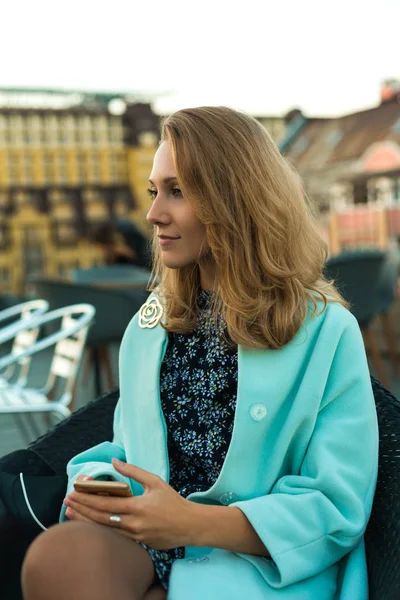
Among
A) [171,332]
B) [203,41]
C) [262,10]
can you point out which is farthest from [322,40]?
[171,332]

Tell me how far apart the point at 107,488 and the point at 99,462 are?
229 mm

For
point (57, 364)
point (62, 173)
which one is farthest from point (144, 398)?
point (62, 173)

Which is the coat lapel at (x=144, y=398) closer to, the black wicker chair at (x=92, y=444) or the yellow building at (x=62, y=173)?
the black wicker chair at (x=92, y=444)

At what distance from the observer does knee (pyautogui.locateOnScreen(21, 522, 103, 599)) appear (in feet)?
3.01

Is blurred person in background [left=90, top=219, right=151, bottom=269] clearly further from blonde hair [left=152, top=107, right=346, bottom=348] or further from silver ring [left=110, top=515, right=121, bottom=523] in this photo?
silver ring [left=110, top=515, right=121, bottom=523]

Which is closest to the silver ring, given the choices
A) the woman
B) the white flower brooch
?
the woman

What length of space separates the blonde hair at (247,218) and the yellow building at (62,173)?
9.75 m

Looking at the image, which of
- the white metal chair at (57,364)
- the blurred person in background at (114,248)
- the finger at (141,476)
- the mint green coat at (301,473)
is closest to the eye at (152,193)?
the mint green coat at (301,473)

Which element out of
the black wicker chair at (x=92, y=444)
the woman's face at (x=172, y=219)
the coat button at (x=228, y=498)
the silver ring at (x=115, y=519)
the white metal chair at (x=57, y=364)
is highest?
the woman's face at (x=172, y=219)

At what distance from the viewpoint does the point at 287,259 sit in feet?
3.69

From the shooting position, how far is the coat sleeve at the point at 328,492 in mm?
969

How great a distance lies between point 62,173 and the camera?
12.2 m

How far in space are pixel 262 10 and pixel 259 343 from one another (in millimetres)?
5619

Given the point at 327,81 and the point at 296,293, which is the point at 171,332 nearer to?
the point at 296,293
